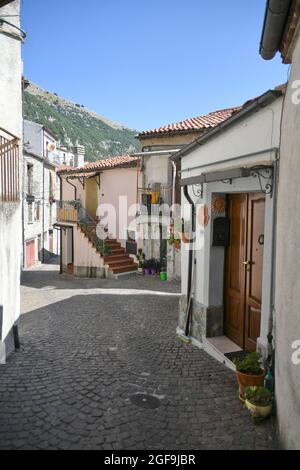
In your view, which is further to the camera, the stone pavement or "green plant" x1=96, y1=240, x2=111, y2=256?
"green plant" x1=96, y1=240, x2=111, y2=256

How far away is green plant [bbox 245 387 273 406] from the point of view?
166 inches

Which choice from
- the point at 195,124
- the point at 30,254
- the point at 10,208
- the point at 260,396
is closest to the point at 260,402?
the point at 260,396

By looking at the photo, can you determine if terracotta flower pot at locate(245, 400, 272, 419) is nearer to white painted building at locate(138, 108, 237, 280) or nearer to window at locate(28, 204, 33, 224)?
white painted building at locate(138, 108, 237, 280)

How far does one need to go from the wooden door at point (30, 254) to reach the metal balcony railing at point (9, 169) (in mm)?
19523

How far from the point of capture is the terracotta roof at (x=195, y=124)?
16391 millimetres

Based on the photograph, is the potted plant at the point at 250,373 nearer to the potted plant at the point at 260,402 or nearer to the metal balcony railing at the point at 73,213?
the potted plant at the point at 260,402

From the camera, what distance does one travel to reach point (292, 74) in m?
3.69

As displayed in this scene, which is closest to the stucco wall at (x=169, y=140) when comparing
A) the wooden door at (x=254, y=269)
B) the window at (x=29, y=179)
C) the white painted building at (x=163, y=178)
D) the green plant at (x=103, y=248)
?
the white painted building at (x=163, y=178)

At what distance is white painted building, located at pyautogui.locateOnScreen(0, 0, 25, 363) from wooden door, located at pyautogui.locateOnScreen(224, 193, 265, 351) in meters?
4.14

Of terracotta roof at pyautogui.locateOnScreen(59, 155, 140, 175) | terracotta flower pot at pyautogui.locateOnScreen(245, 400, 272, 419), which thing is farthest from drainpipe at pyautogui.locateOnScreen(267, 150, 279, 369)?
terracotta roof at pyautogui.locateOnScreen(59, 155, 140, 175)

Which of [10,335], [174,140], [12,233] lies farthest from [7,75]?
[174,140]

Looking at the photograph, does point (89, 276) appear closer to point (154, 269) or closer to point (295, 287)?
point (154, 269)

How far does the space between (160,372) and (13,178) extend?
4691 mm

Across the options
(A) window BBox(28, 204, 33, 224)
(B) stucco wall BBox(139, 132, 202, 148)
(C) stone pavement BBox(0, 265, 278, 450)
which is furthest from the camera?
(A) window BBox(28, 204, 33, 224)
